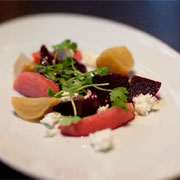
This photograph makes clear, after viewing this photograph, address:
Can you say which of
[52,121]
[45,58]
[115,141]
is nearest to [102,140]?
[115,141]

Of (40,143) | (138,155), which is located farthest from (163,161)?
(40,143)

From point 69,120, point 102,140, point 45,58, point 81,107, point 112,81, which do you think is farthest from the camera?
point 45,58

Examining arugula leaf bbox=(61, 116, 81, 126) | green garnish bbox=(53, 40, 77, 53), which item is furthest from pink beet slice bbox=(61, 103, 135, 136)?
green garnish bbox=(53, 40, 77, 53)

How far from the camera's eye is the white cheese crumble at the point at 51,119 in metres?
1.90

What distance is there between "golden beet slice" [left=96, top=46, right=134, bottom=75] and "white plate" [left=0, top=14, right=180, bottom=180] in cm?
17

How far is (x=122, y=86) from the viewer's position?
218 centimetres

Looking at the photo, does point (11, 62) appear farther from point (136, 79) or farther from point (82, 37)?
point (136, 79)

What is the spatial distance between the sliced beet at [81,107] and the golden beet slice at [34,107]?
5 cm

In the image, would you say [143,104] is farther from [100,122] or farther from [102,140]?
[102,140]

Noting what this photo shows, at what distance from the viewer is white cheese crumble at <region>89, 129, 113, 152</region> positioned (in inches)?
66.4

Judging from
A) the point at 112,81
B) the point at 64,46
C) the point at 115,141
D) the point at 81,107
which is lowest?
the point at 115,141

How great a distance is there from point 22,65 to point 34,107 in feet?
1.98

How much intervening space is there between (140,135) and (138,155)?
0.20m

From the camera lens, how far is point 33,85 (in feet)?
7.38
